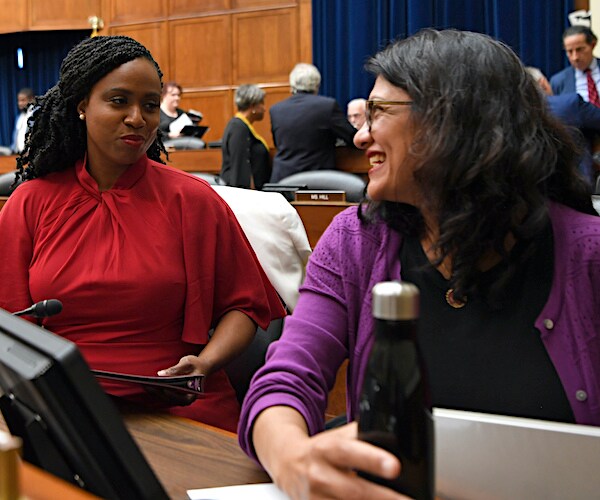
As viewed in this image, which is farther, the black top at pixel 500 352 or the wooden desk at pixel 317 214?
the wooden desk at pixel 317 214

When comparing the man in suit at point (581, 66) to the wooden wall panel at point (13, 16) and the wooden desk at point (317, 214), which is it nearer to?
the wooden desk at point (317, 214)

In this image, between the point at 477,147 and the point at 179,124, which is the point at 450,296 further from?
the point at 179,124

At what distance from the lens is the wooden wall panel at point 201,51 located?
8477mm

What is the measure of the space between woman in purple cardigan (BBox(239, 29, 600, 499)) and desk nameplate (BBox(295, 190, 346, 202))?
1922 millimetres

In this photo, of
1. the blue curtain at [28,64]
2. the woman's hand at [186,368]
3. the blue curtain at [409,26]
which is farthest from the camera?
the blue curtain at [28,64]

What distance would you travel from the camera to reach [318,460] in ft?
2.34

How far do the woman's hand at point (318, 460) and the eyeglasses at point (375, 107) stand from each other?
48 cm

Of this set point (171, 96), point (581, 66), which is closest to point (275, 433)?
point (581, 66)

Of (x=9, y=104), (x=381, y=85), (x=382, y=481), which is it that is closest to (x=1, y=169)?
(x=9, y=104)

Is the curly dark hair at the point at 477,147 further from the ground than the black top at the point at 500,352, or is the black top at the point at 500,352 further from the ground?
the curly dark hair at the point at 477,147

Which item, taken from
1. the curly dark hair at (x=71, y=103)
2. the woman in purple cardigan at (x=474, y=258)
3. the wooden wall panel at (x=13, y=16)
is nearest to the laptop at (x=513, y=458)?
the woman in purple cardigan at (x=474, y=258)

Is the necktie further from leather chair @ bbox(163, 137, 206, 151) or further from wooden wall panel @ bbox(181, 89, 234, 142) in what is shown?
wooden wall panel @ bbox(181, 89, 234, 142)

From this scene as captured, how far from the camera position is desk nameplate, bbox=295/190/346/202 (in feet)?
10.4

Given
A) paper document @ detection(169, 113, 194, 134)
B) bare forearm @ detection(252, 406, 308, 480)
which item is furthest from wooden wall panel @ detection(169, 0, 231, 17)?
bare forearm @ detection(252, 406, 308, 480)
